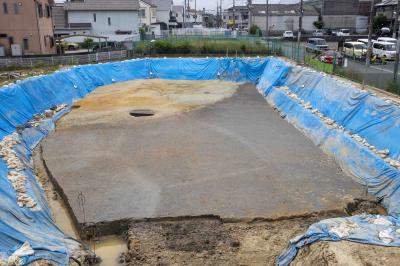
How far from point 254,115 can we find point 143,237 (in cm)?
979

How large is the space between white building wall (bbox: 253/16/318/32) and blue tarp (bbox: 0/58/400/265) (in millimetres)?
32025

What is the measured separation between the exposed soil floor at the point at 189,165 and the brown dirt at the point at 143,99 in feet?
0.48

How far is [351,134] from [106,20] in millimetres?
32020

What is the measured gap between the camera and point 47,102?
54.0 feet

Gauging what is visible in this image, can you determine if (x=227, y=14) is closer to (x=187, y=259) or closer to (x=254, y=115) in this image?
(x=254, y=115)

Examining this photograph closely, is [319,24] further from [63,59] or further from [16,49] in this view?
[16,49]

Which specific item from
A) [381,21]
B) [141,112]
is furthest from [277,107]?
[381,21]

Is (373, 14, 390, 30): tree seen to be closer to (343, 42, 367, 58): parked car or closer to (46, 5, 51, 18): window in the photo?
(343, 42, 367, 58): parked car

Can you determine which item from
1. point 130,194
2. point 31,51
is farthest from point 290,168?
point 31,51

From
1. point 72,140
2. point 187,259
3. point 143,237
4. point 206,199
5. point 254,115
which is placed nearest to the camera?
point 187,259

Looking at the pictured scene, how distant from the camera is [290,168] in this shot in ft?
34.8

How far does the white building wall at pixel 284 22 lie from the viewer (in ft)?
175

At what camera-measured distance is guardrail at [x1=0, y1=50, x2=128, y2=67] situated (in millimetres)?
23048

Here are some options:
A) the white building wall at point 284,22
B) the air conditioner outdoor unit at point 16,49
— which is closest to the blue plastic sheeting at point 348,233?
the air conditioner outdoor unit at point 16,49
